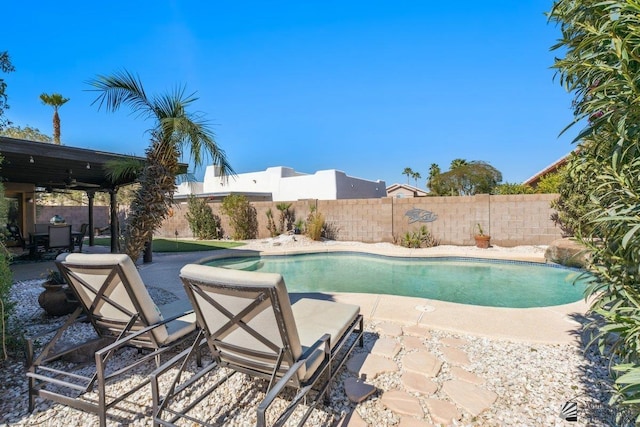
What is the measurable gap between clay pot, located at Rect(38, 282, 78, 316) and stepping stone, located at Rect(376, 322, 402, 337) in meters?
4.63

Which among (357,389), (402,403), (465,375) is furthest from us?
(465,375)

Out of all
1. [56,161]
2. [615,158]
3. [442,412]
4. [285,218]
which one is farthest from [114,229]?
[615,158]

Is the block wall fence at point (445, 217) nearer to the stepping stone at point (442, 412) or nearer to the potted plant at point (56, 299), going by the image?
the potted plant at point (56, 299)

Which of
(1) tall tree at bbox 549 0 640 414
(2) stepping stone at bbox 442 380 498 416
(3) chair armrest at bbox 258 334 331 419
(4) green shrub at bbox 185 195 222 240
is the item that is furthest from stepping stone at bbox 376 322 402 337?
(4) green shrub at bbox 185 195 222 240

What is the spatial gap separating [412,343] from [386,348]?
1.23 feet

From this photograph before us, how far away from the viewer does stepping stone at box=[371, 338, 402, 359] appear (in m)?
3.42

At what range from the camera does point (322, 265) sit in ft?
36.3

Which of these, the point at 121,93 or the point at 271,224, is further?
the point at 271,224

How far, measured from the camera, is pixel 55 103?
19.1m

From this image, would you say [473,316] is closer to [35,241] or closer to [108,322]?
[108,322]

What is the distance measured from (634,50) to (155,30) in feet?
39.4

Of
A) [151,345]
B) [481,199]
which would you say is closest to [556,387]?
[151,345]

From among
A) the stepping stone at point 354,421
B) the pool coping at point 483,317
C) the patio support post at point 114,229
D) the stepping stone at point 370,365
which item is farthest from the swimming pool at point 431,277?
the stepping stone at point 354,421

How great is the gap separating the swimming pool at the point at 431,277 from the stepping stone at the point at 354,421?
5068 millimetres
